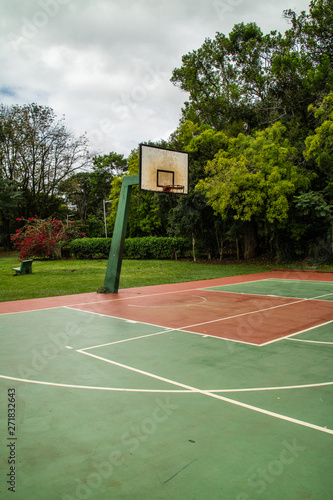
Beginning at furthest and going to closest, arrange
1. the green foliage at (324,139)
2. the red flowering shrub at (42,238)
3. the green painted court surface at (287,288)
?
the red flowering shrub at (42,238) < the green foliage at (324,139) < the green painted court surface at (287,288)

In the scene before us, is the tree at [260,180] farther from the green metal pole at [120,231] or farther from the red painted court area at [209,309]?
the green metal pole at [120,231]

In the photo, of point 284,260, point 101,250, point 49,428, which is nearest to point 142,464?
point 49,428

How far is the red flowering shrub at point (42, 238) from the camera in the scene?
25453 millimetres

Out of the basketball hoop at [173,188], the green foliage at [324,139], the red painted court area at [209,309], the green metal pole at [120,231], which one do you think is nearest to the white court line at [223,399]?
the red painted court area at [209,309]

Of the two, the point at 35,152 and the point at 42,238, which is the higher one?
the point at 35,152

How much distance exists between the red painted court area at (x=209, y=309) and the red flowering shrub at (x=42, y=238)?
1480 cm

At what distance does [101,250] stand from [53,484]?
85.2ft

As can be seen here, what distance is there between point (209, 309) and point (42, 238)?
1896cm

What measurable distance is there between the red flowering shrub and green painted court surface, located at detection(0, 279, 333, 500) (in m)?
20.1

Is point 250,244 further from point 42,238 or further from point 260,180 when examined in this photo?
point 42,238

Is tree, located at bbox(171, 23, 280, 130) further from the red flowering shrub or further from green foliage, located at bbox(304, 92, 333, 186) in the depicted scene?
the red flowering shrub

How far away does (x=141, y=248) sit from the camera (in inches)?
1049

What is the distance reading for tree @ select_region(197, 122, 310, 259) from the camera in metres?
18.3

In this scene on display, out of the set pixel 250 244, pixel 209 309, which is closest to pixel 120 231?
pixel 209 309
